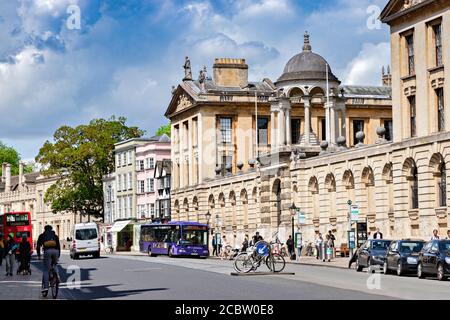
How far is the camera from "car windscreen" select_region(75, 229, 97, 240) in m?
80.1

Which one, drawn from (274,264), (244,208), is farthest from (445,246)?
(244,208)

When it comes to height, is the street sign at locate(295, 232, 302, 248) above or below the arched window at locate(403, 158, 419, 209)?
below

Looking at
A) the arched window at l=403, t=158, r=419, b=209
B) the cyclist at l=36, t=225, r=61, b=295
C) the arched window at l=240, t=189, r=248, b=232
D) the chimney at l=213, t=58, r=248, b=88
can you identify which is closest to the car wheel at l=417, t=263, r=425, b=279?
the arched window at l=403, t=158, r=419, b=209

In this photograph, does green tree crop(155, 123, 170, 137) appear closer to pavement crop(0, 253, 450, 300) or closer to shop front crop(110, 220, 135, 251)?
shop front crop(110, 220, 135, 251)

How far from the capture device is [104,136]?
119312 mm

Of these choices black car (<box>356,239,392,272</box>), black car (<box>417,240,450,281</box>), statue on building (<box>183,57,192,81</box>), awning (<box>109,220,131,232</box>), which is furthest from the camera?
awning (<box>109,220,131,232</box>)

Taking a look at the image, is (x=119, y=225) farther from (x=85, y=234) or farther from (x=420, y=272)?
(x=420, y=272)

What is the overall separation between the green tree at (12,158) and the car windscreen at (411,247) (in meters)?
154

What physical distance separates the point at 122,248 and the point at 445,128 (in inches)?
2623

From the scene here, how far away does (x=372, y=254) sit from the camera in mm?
45438

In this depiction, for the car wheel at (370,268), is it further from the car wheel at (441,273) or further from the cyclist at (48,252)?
the cyclist at (48,252)

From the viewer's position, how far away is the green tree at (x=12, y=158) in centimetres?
19125

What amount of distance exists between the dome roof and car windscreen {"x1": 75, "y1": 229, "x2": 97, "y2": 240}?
17.2 m
